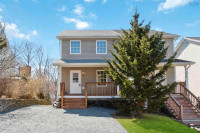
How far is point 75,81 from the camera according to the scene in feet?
45.9

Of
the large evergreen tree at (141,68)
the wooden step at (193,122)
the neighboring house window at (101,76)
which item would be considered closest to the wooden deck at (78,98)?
the neighboring house window at (101,76)

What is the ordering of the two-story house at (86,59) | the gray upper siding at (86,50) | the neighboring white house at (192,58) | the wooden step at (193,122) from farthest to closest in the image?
the neighboring white house at (192,58), the gray upper siding at (86,50), the two-story house at (86,59), the wooden step at (193,122)

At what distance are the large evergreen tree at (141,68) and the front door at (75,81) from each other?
17.1ft

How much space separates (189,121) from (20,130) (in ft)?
29.4

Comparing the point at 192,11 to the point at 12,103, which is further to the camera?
the point at 192,11

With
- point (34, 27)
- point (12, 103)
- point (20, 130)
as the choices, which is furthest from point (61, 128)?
point (34, 27)

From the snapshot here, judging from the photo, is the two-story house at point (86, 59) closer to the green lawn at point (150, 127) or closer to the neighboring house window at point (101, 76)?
the neighboring house window at point (101, 76)

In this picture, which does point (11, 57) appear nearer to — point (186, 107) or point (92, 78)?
point (92, 78)

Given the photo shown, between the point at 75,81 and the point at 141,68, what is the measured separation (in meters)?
7.01

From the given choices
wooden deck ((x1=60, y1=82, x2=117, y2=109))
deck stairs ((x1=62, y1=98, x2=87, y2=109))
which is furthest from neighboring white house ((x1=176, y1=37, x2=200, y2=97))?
deck stairs ((x1=62, y1=98, x2=87, y2=109))

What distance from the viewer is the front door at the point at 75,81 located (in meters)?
13.9

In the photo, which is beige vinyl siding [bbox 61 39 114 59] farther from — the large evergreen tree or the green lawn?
the green lawn

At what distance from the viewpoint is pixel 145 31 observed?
9336 millimetres

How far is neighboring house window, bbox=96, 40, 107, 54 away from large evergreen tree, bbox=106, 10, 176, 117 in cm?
496
